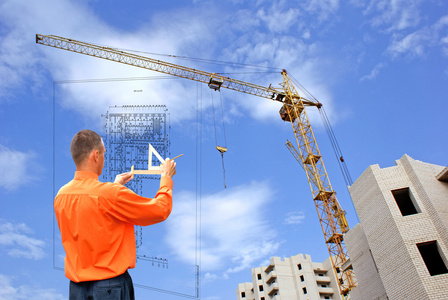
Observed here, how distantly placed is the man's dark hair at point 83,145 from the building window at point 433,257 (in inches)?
720

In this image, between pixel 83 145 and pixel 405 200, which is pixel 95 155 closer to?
pixel 83 145

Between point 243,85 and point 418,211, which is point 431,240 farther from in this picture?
point 243,85

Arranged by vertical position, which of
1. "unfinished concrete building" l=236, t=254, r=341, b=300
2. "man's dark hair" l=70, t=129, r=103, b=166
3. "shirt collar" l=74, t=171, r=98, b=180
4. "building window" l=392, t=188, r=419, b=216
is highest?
"unfinished concrete building" l=236, t=254, r=341, b=300

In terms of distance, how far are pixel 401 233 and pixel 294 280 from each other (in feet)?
167

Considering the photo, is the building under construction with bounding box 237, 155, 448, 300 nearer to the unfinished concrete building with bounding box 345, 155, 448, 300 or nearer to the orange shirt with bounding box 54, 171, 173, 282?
the unfinished concrete building with bounding box 345, 155, 448, 300

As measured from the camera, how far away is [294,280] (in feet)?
214

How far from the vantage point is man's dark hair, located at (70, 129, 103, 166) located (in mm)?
3357

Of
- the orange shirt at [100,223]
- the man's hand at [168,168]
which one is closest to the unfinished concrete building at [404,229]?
the man's hand at [168,168]

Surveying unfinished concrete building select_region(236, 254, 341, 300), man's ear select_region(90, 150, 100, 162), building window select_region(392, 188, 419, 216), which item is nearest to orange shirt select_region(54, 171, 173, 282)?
man's ear select_region(90, 150, 100, 162)

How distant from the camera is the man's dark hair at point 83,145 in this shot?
3.36 metres

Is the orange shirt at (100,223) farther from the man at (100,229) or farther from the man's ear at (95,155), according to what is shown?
the man's ear at (95,155)

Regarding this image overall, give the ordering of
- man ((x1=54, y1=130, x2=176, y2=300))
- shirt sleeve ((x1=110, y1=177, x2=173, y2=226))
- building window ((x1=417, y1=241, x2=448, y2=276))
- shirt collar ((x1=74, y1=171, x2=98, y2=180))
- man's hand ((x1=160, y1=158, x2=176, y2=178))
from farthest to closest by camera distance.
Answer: building window ((x1=417, y1=241, x2=448, y2=276))
man's hand ((x1=160, y1=158, x2=176, y2=178))
shirt collar ((x1=74, y1=171, x2=98, y2=180))
shirt sleeve ((x1=110, y1=177, x2=173, y2=226))
man ((x1=54, y1=130, x2=176, y2=300))

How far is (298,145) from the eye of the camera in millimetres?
50656

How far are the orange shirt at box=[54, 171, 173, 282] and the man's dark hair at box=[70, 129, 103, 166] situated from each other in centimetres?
26
